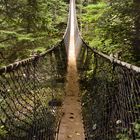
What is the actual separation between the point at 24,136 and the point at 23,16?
4212 mm

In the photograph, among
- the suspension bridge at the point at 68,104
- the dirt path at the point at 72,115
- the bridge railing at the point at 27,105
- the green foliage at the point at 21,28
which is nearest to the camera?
the suspension bridge at the point at 68,104

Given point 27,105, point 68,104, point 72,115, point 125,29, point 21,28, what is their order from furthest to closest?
point 21,28 < point 68,104 < point 72,115 < point 125,29 < point 27,105

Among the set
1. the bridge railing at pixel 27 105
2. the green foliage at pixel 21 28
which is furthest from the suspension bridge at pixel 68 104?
the green foliage at pixel 21 28

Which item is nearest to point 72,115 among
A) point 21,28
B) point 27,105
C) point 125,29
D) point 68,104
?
point 68,104

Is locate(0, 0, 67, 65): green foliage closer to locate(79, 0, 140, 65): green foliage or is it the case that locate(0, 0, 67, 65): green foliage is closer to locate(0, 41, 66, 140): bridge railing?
locate(0, 41, 66, 140): bridge railing

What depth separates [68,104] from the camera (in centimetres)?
638

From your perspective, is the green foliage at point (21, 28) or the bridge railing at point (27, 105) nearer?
the bridge railing at point (27, 105)

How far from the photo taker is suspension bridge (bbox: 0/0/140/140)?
248cm

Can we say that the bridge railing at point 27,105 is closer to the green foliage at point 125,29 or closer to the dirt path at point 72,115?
the dirt path at point 72,115

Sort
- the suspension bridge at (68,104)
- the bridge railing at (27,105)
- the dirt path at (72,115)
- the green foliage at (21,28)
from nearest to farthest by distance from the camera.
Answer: the suspension bridge at (68,104) → the bridge railing at (27,105) → the dirt path at (72,115) → the green foliage at (21,28)

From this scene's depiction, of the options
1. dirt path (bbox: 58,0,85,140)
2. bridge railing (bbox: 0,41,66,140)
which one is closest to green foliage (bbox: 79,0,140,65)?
bridge railing (bbox: 0,41,66,140)

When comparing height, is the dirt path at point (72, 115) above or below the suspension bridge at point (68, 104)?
below

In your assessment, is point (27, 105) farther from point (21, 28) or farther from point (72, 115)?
point (21, 28)

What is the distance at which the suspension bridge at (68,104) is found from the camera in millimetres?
2479
